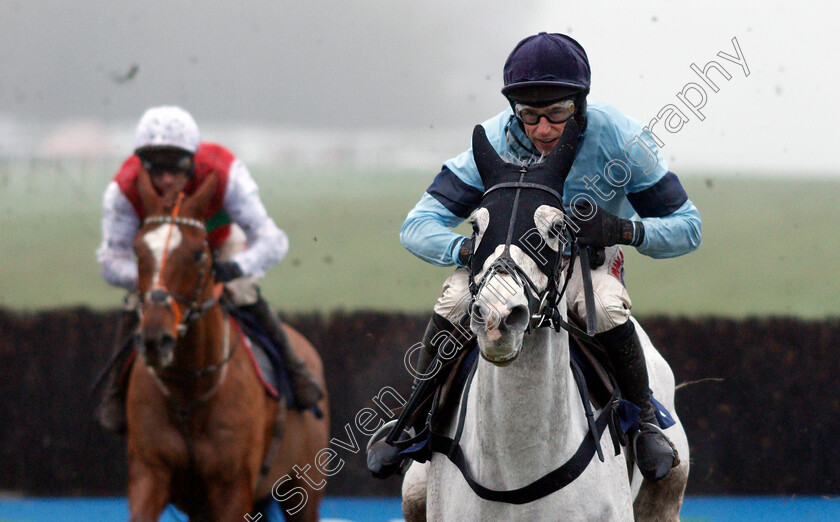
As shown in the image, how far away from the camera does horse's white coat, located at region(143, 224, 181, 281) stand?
3885 millimetres

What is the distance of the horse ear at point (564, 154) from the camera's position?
2.17m

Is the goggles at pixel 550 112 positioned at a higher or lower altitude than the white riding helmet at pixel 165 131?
higher

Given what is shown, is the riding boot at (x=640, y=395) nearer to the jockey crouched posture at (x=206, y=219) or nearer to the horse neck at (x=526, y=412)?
the horse neck at (x=526, y=412)

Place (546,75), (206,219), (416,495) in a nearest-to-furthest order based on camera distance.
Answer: (546,75), (416,495), (206,219)

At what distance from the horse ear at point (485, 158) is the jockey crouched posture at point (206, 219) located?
238 cm

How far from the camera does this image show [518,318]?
187 centimetres

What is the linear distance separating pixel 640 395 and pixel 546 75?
3.26ft

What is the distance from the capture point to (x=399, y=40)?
6.72 metres

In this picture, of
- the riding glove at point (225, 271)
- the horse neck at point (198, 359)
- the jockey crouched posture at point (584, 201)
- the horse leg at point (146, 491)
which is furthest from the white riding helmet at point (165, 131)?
the jockey crouched posture at point (584, 201)

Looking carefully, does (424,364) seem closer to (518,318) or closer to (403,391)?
(518,318)

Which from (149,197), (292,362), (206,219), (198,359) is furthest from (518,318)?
(206,219)

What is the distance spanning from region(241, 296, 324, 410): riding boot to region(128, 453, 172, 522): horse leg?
93 centimetres

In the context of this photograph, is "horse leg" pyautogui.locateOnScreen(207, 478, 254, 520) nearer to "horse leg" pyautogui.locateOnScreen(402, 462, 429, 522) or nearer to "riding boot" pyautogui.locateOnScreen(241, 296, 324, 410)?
"riding boot" pyautogui.locateOnScreen(241, 296, 324, 410)

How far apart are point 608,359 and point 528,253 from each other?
82 cm
